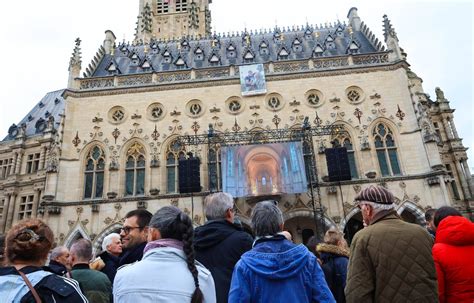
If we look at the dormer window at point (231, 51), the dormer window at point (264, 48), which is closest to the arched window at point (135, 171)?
the dormer window at point (231, 51)

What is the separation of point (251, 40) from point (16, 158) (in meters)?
23.1

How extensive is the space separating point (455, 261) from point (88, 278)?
4195 millimetres

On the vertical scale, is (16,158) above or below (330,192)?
above

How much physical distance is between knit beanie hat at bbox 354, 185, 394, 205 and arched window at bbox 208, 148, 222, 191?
618 inches

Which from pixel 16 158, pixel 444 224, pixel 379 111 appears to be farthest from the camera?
pixel 16 158

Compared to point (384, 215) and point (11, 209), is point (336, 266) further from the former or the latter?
point (11, 209)

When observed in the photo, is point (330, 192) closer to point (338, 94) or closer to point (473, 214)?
point (338, 94)

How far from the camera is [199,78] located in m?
22.5

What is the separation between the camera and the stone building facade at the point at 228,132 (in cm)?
1888

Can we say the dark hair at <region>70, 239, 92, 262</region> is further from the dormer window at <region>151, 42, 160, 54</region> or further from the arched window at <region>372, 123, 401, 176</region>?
the dormer window at <region>151, 42, 160, 54</region>

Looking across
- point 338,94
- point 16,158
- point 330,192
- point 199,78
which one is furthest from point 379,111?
point 16,158

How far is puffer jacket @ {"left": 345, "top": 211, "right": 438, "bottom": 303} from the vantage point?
Result: 271 centimetres

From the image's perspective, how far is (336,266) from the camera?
4371 mm

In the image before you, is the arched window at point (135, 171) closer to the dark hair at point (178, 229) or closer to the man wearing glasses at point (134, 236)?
the man wearing glasses at point (134, 236)
